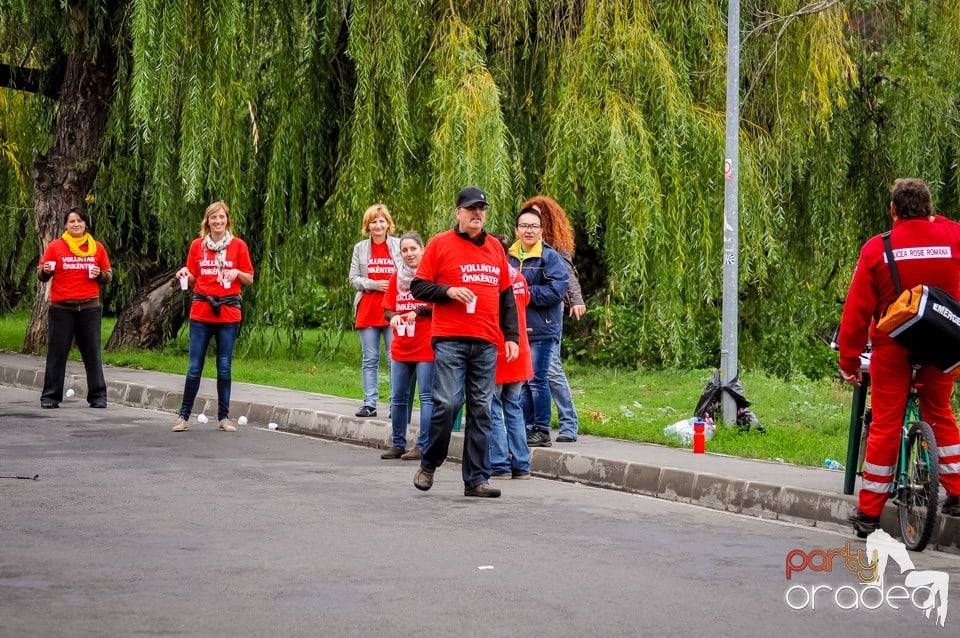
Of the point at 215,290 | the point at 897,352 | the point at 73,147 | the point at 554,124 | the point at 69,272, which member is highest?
the point at 73,147

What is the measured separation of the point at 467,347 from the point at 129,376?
913 cm

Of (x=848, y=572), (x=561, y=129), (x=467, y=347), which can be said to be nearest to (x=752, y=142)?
(x=561, y=129)

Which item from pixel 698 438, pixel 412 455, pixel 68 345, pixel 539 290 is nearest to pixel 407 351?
pixel 412 455

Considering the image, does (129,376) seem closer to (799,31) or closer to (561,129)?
(561,129)

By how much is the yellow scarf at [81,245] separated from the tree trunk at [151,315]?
6.56 meters

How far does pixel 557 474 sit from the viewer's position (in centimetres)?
1088

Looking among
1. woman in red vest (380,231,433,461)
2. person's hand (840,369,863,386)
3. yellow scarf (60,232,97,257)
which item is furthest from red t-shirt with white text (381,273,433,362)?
yellow scarf (60,232,97,257)

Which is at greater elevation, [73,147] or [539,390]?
[73,147]

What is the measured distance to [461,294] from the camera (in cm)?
926

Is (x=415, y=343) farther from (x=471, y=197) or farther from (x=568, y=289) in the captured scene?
(x=471, y=197)

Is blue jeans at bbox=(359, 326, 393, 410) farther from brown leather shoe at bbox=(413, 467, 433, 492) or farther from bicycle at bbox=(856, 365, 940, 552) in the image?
bicycle at bbox=(856, 365, 940, 552)

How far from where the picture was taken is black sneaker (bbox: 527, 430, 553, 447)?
11.4 m

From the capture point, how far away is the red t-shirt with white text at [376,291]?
1290 cm

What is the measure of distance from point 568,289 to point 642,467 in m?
2.03
